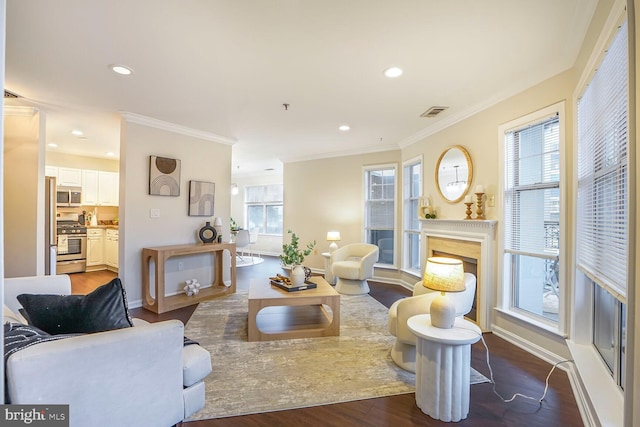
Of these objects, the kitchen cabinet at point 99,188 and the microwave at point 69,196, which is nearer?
the microwave at point 69,196

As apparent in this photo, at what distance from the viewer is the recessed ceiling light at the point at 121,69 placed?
2654 mm

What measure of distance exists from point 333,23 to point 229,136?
3413 millimetres

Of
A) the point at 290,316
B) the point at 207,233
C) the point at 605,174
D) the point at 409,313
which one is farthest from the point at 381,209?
the point at 605,174

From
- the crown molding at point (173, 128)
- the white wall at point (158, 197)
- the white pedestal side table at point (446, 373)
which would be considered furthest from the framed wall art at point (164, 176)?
the white pedestal side table at point (446, 373)

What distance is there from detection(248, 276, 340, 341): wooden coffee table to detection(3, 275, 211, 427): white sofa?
1.28 meters

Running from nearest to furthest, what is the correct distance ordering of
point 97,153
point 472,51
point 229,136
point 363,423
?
point 363,423 → point 472,51 → point 229,136 → point 97,153

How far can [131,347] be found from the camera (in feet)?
4.71

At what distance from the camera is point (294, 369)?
2.50 metres

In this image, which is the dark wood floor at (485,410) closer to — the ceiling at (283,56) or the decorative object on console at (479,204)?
the decorative object on console at (479,204)

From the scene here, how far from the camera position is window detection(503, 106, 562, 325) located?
2.74 meters

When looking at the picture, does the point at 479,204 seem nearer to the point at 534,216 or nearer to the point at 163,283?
the point at 534,216

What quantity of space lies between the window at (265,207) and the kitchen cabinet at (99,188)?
3878 millimetres

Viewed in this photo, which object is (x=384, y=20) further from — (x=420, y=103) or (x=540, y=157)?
(x=540, y=157)

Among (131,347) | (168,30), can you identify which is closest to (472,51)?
(168,30)
